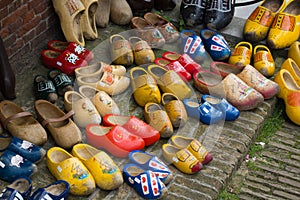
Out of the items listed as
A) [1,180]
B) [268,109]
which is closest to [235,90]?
[268,109]

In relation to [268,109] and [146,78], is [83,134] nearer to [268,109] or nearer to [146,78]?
[146,78]

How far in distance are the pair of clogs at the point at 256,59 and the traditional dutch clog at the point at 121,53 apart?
2.57 feet

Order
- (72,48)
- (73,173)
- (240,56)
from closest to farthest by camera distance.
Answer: (73,173)
(72,48)
(240,56)

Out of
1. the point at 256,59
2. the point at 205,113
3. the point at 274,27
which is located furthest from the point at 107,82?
the point at 274,27

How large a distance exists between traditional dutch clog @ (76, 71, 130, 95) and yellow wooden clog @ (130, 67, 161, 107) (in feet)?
0.22

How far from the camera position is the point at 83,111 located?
3541 millimetres

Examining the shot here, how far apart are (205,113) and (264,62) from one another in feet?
2.71

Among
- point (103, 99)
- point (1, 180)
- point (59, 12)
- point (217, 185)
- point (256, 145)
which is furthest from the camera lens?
point (59, 12)

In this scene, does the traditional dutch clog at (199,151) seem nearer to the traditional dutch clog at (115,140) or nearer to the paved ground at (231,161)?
the paved ground at (231,161)

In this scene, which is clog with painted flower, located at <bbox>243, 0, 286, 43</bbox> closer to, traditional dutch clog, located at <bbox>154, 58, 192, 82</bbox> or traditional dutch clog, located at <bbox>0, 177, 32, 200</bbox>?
traditional dutch clog, located at <bbox>154, 58, 192, 82</bbox>

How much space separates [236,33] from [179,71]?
92cm

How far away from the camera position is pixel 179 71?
4.11 meters

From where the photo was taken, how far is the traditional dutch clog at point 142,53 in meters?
4.17

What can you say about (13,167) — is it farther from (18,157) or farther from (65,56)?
(65,56)
